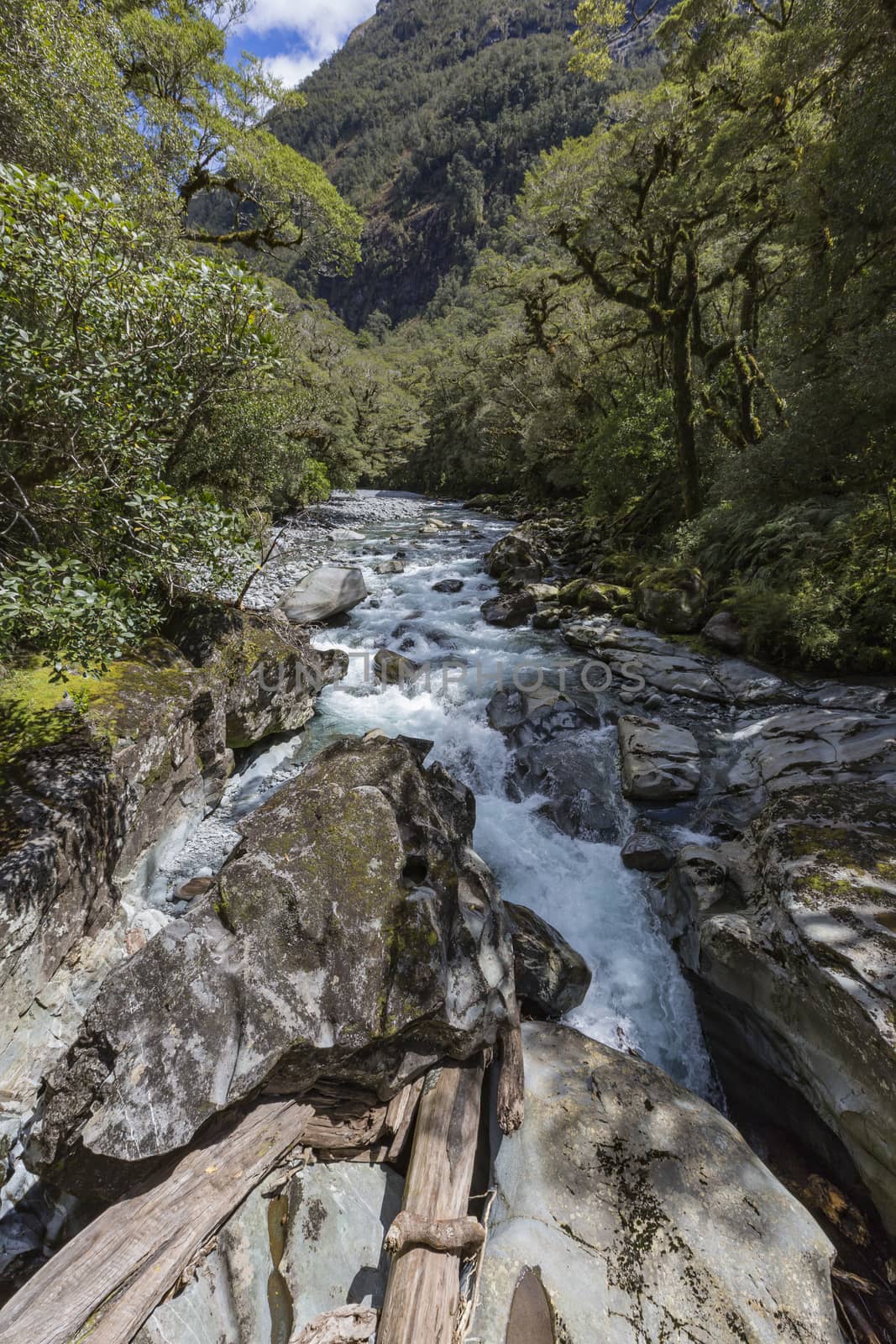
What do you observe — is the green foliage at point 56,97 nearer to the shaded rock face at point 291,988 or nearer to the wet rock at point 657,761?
the shaded rock face at point 291,988

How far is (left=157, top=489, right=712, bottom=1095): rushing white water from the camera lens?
14.6ft

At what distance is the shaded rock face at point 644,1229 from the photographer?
2426 mm

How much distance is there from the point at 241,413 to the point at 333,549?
24.2 feet

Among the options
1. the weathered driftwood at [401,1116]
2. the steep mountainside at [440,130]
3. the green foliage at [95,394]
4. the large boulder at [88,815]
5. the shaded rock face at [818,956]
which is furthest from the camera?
the steep mountainside at [440,130]

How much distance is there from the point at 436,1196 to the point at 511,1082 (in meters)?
0.76

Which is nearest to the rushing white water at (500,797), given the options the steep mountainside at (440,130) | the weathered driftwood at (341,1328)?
the weathered driftwood at (341,1328)

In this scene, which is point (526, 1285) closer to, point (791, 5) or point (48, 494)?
point (48, 494)

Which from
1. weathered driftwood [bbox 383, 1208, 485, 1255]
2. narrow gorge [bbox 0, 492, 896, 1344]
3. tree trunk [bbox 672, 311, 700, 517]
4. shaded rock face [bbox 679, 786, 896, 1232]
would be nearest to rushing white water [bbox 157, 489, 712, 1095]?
narrow gorge [bbox 0, 492, 896, 1344]

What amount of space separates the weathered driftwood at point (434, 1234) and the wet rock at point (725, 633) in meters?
8.84

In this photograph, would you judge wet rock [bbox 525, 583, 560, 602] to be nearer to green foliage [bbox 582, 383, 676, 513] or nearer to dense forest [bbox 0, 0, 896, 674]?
dense forest [bbox 0, 0, 896, 674]

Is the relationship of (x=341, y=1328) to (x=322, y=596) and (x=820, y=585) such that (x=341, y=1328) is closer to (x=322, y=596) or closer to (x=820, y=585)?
(x=820, y=585)

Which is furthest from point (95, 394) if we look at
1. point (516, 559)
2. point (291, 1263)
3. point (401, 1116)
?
point (516, 559)

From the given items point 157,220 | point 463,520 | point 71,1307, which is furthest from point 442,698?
point 463,520

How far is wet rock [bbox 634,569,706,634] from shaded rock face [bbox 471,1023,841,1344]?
27.5 feet
